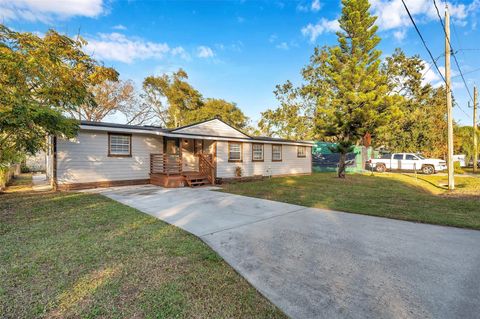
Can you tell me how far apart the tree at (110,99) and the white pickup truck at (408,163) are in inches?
1079

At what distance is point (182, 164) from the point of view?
476 inches

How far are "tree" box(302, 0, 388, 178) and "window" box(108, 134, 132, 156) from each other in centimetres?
1054

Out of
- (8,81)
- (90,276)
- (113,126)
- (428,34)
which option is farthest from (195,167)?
(428,34)

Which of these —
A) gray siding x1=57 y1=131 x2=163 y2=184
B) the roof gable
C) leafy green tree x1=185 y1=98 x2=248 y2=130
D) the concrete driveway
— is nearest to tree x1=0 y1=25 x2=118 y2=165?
gray siding x1=57 y1=131 x2=163 y2=184

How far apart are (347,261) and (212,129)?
11.0 m

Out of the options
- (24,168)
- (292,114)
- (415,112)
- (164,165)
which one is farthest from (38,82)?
(415,112)

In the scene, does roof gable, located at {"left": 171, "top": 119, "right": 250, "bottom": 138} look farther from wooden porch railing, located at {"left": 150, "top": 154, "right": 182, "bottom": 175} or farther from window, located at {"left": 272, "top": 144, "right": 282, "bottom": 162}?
window, located at {"left": 272, "top": 144, "right": 282, "bottom": 162}

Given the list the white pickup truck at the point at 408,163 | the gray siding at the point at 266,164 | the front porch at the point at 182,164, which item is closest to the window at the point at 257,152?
the gray siding at the point at 266,164

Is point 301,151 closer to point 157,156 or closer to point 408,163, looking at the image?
point 408,163

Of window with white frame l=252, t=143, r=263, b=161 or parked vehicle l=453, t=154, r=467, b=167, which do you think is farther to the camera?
parked vehicle l=453, t=154, r=467, b=167

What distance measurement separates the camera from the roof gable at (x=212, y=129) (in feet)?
40.4

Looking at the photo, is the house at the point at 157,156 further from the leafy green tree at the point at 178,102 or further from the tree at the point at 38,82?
the leafy green tree at the point at 178,102

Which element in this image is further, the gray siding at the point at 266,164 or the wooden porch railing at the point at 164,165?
the gray siding at the point at 266,164

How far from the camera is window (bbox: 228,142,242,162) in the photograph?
43.5ft
